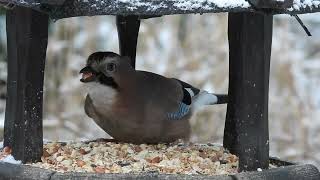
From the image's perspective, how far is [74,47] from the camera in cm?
544

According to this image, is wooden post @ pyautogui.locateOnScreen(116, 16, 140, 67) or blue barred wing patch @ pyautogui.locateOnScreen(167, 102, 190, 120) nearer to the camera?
blue barred wing patch @ pyautogui.locateOnScreen(167, 102, 190, 120)

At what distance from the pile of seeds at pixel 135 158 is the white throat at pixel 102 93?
0.15m

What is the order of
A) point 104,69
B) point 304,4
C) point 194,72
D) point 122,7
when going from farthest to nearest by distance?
point 194,72, point 104,69, point 304,4, point 122,7

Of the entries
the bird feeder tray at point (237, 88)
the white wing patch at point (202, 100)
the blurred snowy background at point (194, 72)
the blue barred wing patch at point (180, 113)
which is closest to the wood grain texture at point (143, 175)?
the bird feeder tray at point (237, 88)

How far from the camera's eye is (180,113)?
8.91 feet

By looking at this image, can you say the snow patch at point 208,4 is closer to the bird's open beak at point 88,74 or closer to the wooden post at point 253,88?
the wooden post at point 253,88

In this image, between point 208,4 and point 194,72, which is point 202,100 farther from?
point 194,72

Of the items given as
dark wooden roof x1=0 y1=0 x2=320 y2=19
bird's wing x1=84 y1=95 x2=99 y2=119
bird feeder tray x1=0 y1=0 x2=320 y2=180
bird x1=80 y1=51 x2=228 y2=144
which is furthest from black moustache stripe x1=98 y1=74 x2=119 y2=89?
dark wooden roof x1=0 y1=0 x2=320 y2=19

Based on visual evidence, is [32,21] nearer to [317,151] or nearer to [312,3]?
[312,3]

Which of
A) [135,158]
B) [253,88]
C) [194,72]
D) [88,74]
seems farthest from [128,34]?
[194,72]

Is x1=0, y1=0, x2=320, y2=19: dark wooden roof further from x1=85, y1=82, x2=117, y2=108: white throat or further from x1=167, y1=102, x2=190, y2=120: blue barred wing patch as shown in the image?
x1=167, y1=102, x2=190, y2=120: blue barred wing patch

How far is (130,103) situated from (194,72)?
2.72 m

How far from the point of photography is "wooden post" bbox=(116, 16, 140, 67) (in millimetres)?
2971

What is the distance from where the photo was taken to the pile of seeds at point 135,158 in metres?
2.34
